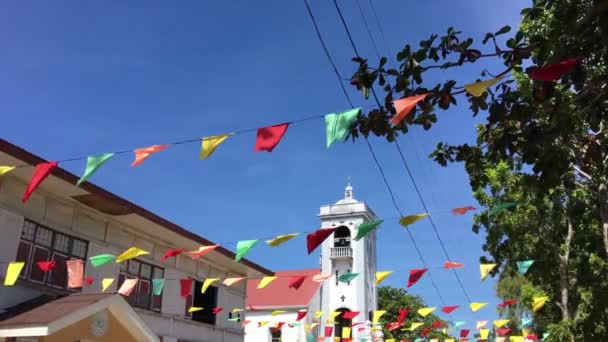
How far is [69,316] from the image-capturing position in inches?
449

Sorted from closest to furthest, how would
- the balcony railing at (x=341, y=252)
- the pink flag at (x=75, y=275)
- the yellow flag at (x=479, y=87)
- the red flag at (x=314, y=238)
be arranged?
1. the yellow flag at (x=479, y=87)
2. the red flag at (x=314, y=238)
3. the pink flag at (x=75, y=275)
4. the balcony railing at (x=341, y=252)

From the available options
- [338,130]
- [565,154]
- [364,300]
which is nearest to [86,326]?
[338,130]

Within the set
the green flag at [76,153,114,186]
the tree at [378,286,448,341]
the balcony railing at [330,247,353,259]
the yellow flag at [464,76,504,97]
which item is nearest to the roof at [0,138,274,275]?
the green flag at [76,153,114,186]

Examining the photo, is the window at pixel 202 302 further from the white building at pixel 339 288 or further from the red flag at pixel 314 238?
the white building at pixel 339 288

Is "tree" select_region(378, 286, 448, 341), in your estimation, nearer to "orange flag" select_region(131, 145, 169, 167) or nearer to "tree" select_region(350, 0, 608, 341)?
"tree" select_region(350, 0, 608, 341)

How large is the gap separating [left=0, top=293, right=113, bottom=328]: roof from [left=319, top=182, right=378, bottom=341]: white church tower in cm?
2756

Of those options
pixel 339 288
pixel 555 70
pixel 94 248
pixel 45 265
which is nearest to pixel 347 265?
pixel 339 288

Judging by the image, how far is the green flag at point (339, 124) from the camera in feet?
22.2

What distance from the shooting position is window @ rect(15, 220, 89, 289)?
41.3ft

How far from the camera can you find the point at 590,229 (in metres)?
16.4

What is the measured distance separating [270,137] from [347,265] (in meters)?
33.8

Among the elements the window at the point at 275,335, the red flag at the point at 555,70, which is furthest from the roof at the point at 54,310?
the window at the point at 275,335

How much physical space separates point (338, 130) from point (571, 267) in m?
14.4

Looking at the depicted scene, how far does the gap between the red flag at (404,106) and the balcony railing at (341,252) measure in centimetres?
3428
